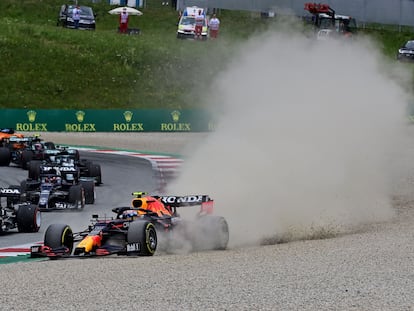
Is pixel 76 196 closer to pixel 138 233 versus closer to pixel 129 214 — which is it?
pixel 129 214

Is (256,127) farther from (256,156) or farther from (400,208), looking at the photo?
(400,208)

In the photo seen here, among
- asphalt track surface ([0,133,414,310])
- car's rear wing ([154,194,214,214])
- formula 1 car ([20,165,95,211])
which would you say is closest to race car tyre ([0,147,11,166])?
formula 1 car ([20,165,95,211])

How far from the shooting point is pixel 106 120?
3891cm

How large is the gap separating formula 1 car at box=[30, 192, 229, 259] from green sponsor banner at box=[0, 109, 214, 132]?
22.7 m

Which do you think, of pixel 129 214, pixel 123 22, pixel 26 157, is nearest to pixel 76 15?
pixel 123 22

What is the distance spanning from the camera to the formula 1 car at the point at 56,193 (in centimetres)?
2062

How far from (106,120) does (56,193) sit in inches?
713

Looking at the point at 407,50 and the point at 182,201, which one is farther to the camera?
the point at 407,50

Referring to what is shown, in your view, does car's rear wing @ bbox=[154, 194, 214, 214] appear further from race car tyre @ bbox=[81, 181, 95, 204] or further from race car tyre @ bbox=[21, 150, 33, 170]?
race car tyre @ bbox=[21, 150, 33, 170]

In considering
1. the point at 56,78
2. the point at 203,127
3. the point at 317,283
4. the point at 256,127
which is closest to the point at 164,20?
the point at 56,78

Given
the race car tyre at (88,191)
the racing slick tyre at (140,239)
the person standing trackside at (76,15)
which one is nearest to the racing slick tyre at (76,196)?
the race car tyre at (88,191)

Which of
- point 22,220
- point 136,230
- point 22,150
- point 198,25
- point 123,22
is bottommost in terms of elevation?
point 22,220

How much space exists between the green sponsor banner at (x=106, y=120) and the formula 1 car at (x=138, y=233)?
Answer: 22676 mm

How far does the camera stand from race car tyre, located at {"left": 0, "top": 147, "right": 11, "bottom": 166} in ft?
93.2
